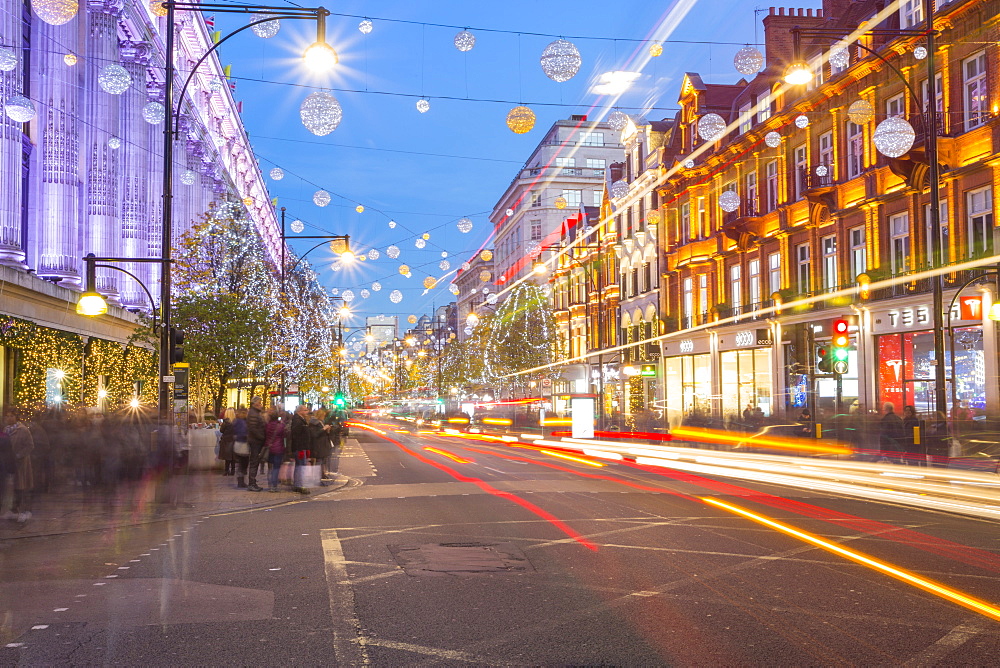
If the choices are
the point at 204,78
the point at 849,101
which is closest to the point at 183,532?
the point at 849,101

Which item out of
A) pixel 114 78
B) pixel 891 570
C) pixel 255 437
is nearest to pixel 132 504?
pixel 255 437

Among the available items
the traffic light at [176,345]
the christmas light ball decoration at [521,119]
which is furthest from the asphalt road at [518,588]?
the christmas light ball decoration at [521,119]

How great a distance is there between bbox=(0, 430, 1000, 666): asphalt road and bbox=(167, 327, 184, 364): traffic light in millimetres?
6195

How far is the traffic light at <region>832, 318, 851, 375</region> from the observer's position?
71.4 ft

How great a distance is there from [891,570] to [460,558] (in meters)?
4.55

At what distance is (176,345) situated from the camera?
71.2 ft

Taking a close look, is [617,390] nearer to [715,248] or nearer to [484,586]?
[715,248]

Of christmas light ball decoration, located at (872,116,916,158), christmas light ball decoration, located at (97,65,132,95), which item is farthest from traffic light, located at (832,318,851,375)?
christmas light ball decoration, located at (97,65,132,95)

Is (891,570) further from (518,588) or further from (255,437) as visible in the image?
(255,437)

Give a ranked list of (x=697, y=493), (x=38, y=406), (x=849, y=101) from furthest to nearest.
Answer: (x=849, y=101) < (x=38, y=406) < (x=697, y=493)

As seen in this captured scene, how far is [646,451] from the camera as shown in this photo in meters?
33.1

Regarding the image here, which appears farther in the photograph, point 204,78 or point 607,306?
point 607,306

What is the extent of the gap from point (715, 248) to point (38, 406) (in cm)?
3193

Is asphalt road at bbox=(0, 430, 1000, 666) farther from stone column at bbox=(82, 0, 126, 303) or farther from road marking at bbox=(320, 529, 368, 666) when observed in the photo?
stone column at bbox=(82, 0, 126, 303)
